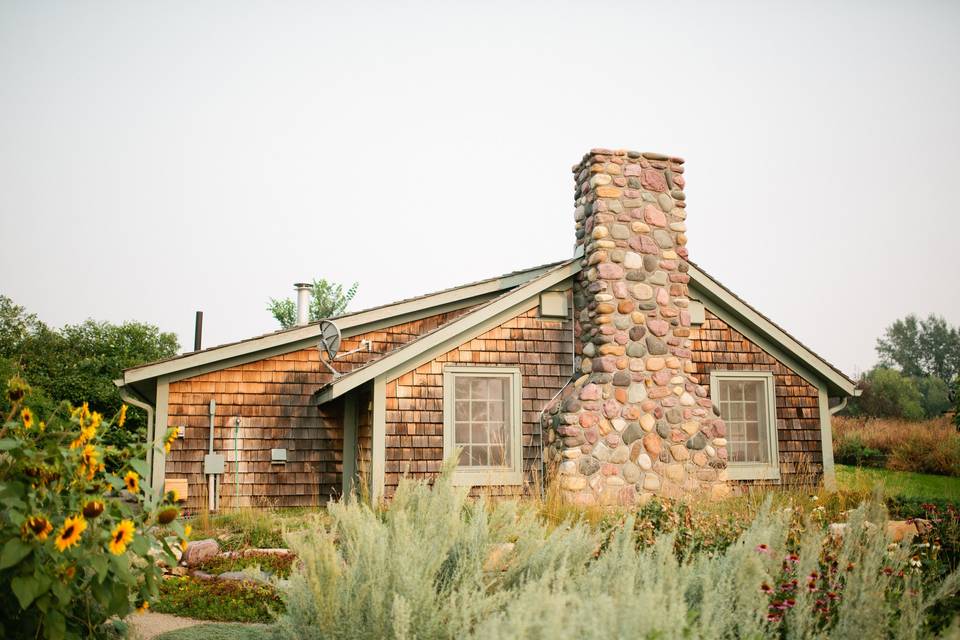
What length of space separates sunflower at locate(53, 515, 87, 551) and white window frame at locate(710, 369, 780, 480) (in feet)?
33.7

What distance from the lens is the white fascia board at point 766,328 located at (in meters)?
11.8

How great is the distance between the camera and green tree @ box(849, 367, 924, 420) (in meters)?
35.4

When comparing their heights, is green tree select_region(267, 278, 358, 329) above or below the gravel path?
above

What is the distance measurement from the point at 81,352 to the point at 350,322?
19.5m

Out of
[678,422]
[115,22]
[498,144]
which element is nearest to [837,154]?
[498,144]

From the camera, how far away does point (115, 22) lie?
14570 mm

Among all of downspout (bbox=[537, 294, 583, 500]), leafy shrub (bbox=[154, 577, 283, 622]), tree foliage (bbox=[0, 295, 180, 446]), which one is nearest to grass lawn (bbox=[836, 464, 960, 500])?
downspout (bbox=[537, 294, 583, 500])

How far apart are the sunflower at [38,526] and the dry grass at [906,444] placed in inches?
729

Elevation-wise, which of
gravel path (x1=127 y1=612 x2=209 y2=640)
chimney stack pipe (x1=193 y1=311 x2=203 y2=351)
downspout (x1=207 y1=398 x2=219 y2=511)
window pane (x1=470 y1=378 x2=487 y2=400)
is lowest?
gravel path (x1=127 y1=612 x2=209 y2=640)

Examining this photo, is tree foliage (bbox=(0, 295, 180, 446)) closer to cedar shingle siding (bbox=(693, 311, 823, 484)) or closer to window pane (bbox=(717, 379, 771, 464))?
cedar shingle siding (bbox=(693, 311, 823, 484))

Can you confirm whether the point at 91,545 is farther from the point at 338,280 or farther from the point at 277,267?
the point at 338,280

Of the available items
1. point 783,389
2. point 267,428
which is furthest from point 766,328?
point 267,428

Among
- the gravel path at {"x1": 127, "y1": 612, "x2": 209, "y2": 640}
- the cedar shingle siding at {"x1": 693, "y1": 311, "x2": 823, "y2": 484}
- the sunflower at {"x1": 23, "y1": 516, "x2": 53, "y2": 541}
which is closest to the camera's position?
the sunflower at {"x1": 23, "y1": 516, "x2": 53, "y2": 541}

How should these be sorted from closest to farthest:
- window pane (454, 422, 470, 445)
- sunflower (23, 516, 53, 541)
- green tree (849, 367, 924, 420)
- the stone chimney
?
sunflower (23, 516, 53, 541) < the stone chimney < window pane (454, 422, 470, 445) < green tree (849, 367, 924, 420)
